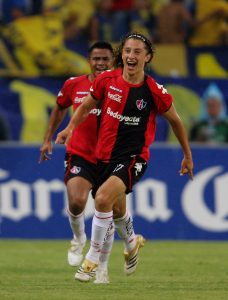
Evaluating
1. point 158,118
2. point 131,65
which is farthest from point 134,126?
point 158,118

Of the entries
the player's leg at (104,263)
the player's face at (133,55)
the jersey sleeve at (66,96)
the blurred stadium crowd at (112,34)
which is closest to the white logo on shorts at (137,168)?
the player's leg at (104,263)

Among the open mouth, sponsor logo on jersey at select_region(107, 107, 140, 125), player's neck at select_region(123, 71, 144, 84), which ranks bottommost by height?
sponsor logo on jersey at select_region(107, 107, 140, 125)

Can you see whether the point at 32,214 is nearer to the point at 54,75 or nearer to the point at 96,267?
the point at 54,75

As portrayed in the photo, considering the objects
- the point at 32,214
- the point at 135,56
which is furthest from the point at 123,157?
the point at 32,214

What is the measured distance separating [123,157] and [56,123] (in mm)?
1967

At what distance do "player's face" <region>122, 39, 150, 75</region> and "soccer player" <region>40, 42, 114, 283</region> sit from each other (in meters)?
1.47

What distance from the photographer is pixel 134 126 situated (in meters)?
10.3

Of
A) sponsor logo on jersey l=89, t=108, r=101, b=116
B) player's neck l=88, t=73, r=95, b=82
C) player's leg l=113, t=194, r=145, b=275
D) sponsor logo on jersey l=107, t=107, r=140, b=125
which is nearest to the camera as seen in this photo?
sponsor logo on jersey l=107, t=107, r=140, b=125

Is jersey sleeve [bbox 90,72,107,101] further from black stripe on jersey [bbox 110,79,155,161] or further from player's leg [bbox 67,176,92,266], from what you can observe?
player's leg [bbox 67,176,92,266]

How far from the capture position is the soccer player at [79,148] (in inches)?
453

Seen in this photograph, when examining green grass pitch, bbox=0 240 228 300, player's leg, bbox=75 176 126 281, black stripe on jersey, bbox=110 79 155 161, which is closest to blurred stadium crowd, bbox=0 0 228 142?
green grass pitch, bbox=0 240 228 300

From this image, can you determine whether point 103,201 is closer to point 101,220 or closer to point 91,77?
point 101,220

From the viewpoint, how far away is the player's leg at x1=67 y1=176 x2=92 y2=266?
11484 millimetres

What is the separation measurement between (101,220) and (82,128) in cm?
200
